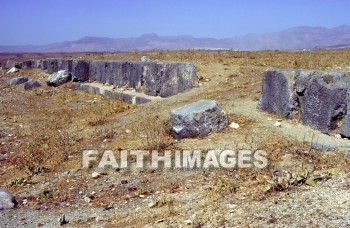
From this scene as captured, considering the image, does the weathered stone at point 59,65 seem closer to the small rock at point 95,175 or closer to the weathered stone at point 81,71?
the weathered stone at point 81,71

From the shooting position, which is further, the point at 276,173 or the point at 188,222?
the point at 276,173

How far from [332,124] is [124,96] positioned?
7056mm

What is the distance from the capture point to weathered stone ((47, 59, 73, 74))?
17545mm

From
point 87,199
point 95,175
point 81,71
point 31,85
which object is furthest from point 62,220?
point 31,85

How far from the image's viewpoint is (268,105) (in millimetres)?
7934

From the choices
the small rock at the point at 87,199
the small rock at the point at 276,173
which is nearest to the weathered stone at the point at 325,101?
the small rock at the point at 276,173

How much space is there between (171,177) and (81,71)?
1160 centimetres

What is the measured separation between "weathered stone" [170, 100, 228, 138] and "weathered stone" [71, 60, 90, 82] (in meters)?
9.83

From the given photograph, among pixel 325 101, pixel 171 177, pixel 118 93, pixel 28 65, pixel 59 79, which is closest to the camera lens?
pixel 171 177

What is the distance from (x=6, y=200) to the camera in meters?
5.16

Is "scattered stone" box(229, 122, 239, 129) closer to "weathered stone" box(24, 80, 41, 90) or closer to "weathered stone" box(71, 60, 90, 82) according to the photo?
"weathered stone" box(71, 60, 90, 82)

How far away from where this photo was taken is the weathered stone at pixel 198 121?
699 cm

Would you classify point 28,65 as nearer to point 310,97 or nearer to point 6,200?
point 6,200

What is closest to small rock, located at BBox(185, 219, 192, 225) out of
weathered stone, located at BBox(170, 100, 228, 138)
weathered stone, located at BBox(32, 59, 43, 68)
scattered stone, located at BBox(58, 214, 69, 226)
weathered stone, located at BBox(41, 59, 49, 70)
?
scattered stone, located at BBox(58, 214, 69, 226)
